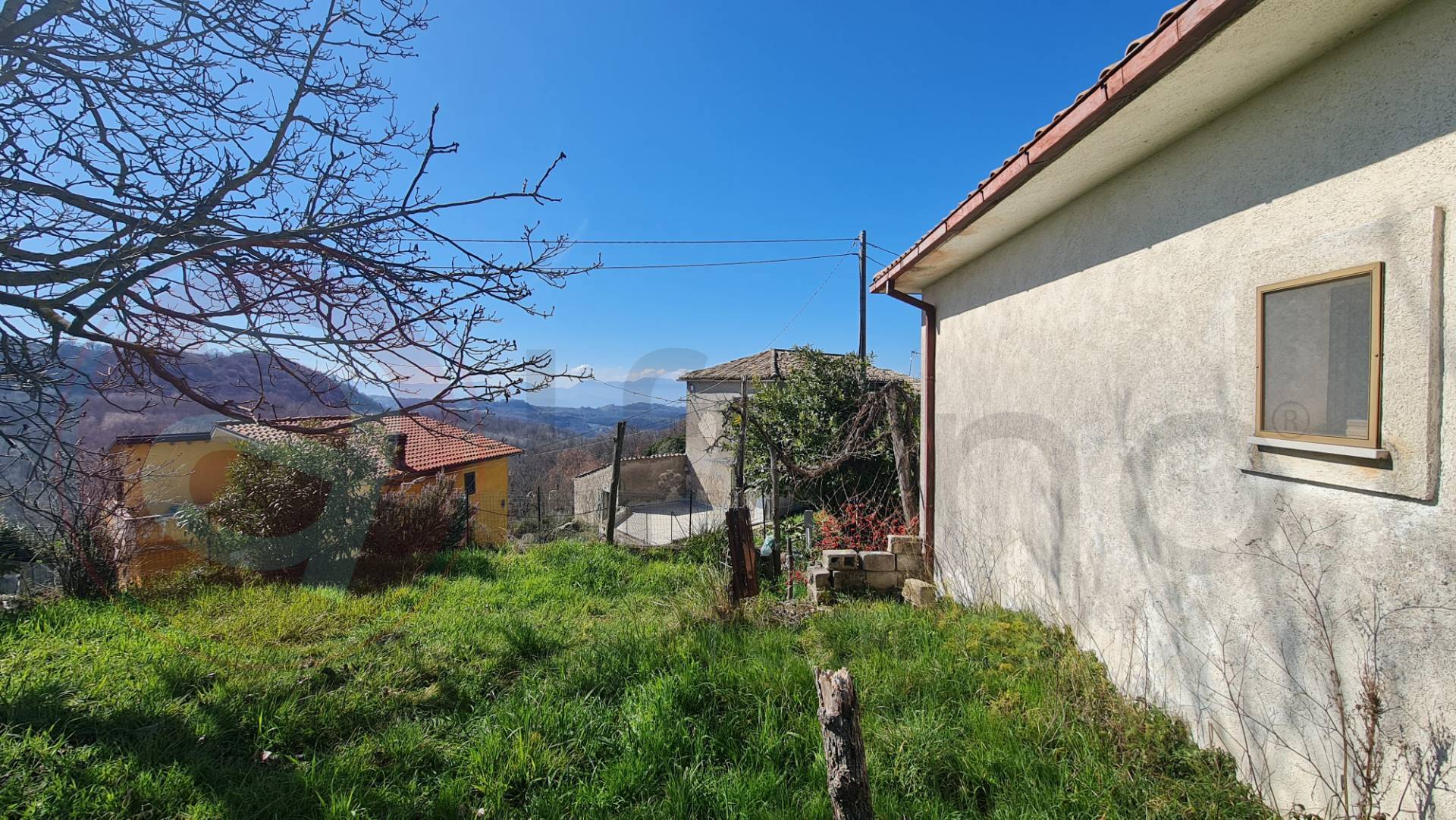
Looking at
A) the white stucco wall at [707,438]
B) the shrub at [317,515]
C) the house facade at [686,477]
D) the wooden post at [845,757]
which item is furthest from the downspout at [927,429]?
the white stucco wall at [707,438]

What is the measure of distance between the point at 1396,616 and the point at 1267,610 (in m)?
0.50

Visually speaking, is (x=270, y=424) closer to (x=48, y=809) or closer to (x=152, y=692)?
(x=48, y=809)

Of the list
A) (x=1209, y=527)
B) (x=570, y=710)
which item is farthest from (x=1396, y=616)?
(x=570, y=710)

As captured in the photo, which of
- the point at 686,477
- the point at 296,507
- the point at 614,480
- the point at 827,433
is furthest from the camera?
the point at 686,477

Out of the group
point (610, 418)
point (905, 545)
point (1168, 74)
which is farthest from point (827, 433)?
point (610, 418)

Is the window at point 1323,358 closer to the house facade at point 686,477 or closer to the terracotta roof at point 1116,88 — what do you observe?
the terracotta roof at point 1116,88

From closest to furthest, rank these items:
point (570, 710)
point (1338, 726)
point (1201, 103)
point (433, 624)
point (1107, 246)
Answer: point (1338, 726), point (1201, 103), point (570, 710), point (1107, 246), point (433, 624)

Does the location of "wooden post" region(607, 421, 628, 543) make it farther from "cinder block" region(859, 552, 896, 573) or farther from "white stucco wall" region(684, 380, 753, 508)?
Result: "white stucco wall" region(684, 380, 753, 508)

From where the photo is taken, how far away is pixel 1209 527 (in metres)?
2.68

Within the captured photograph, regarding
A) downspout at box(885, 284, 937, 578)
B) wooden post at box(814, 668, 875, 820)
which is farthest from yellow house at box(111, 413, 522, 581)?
downspout at box(885, 284, 937, 578)

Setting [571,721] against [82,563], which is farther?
[82,563]

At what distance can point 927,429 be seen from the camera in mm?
6418

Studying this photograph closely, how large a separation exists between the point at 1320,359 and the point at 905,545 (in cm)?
439

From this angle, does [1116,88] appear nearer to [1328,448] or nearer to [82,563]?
[1328,448]
